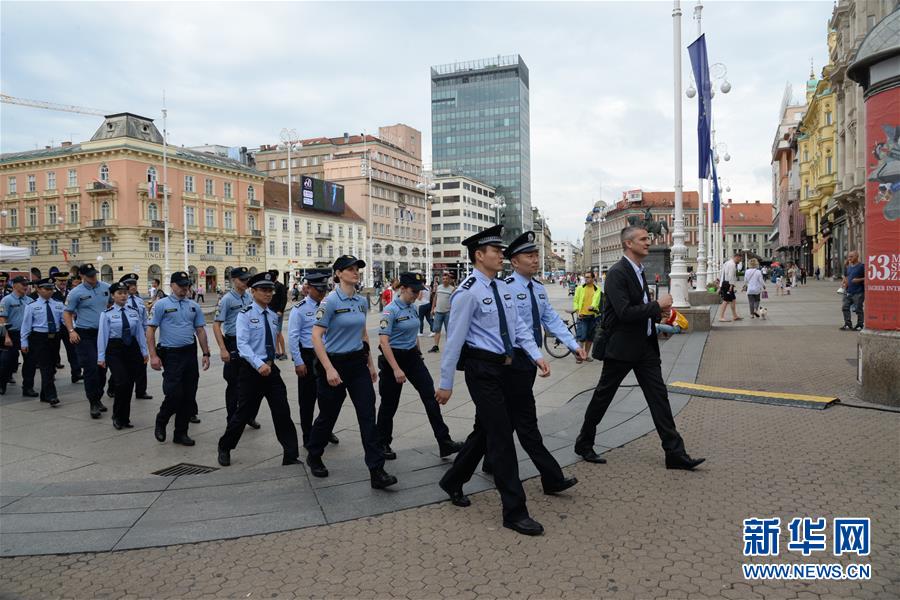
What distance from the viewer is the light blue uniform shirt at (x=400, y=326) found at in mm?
5848

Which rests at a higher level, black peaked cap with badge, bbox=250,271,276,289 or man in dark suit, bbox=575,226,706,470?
black peaked cap with badge, bbox=250,271,276,289

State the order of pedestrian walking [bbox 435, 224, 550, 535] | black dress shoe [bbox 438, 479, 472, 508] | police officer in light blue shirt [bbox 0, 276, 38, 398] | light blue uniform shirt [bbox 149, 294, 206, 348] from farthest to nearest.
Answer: police officer in light blue shirt [bbox 0, 276, 38, 398] → light blue uniform shirt [bbox 149, 294, 206, 348] → black dress shoe [bbox 438, 479, 472, 508] → pedestrian walking [bbox 435, 224, 550, 535]

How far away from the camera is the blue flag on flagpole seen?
1691cm

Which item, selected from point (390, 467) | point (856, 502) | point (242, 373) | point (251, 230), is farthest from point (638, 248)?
point (251, 230)

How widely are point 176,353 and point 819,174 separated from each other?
195 ft

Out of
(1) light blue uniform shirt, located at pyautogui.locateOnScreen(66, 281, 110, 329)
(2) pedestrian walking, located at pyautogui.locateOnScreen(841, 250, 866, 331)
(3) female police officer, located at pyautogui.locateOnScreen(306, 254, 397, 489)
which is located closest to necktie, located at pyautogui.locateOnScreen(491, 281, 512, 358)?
(3) female police officer, located at pyautogui.locateOnScreen(306, 254, 397, 489)

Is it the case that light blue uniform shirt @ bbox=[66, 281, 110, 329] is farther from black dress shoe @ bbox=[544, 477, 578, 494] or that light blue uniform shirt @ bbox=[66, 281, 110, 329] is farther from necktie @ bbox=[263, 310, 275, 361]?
black dress shoe @ bbox=[544, 477, 578, 494]

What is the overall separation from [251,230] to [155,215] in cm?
1119

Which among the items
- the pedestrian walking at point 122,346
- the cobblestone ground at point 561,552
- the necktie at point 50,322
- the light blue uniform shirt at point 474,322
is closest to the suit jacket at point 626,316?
the cobblestone ground at point 561,552

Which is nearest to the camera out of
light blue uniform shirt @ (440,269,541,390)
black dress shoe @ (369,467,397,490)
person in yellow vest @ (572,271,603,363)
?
light blue uniform shirt @ (440,269,541,390)

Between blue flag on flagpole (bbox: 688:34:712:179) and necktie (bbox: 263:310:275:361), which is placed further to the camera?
blue flag on flagpole (bbox: 688:34:712:179)

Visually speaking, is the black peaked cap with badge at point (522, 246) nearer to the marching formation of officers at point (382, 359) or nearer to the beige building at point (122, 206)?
the marching formation of officers at point (382, 359)

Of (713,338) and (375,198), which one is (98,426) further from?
(375,198)

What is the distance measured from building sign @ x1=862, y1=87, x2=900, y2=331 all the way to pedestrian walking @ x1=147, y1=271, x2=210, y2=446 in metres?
7.42
